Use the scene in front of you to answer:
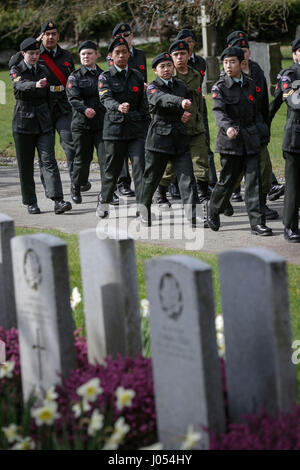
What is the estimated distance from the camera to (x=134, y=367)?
4.93 meters

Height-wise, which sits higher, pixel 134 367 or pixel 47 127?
pixel 47 127

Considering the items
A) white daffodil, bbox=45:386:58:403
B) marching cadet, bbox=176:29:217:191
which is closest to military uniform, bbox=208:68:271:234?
marching cadet, bbox=176:29:217:191

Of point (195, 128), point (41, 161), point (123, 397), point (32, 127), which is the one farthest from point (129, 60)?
point (123, 397)

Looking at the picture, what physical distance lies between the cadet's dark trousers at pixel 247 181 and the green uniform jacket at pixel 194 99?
1390mm

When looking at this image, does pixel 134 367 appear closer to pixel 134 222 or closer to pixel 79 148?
pixel 134 222

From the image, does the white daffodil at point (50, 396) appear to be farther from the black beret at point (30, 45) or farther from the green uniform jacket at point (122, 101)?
the black beret at point (30, 45)

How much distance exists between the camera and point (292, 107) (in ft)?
29.2

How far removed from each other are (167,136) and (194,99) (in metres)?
1.18

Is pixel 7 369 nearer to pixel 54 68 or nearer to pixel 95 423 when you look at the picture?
pixel 95 423

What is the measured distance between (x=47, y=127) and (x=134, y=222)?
152cm

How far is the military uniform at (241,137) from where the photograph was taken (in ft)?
30.6

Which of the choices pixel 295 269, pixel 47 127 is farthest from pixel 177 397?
pixel 47 127
